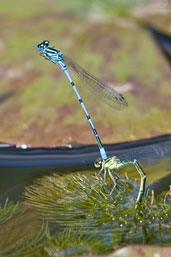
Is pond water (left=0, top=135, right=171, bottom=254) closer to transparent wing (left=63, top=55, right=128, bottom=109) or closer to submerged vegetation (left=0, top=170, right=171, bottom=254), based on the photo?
submerged vegetation (left=0, top=170, right=171, bottom=254)

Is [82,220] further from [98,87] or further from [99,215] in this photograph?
[98,87]

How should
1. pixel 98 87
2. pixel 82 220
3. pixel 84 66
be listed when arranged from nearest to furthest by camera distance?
pixel 82 220, pixel 98 87, pixel 84 66

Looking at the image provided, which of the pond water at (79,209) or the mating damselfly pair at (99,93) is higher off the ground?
the mating damselfly pair at (99,93)

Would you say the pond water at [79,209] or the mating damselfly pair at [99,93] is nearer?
the pond water at [79,209]

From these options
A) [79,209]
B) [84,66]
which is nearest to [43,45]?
[84,66]

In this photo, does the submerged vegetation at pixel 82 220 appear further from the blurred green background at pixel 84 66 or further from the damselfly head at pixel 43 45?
the damselfly head at pixel 43 45

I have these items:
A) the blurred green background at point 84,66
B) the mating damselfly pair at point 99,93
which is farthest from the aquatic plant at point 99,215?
the blurred green background at point 84,66

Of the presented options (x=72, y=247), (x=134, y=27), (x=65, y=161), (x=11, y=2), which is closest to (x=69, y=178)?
(x=65, y=161)

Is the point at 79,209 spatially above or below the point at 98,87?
below
